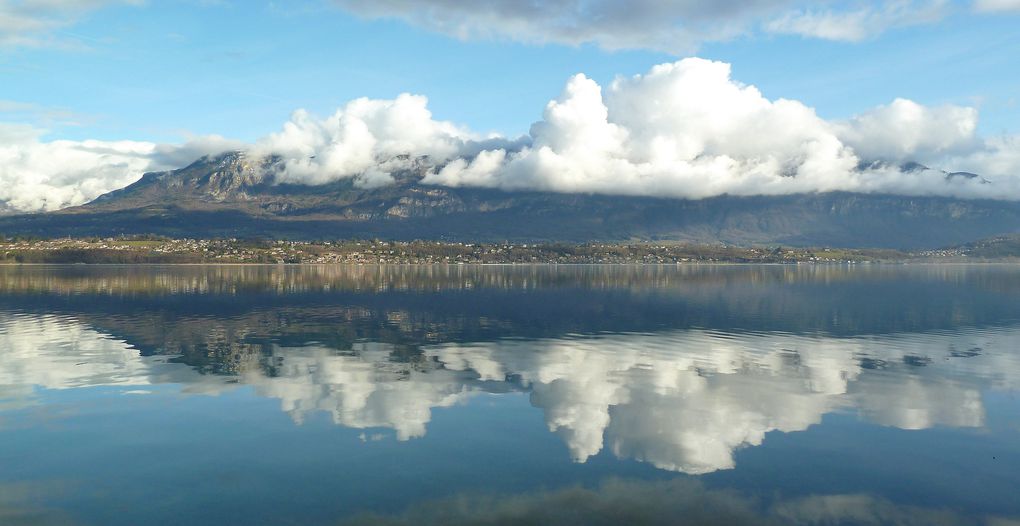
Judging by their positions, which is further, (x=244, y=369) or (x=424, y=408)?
(x=244, y=369)

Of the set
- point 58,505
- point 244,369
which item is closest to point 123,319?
point 244,369

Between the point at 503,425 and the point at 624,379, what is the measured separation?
15.7m

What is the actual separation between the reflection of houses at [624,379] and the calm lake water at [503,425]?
0.96 ft

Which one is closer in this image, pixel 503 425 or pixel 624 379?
pixel 503 425

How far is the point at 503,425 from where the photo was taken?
38750mm

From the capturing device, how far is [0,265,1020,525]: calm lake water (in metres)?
27.2

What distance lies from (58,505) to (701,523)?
24.8m

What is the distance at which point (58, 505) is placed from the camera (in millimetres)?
26719

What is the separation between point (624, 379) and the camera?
2034 inches

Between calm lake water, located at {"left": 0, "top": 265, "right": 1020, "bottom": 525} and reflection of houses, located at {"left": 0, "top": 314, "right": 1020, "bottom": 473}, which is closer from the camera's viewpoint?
calm lake water, located at {"left": 0, "top": 265, "right": 1020, "bottom": 525}

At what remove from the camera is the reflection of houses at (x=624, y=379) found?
38.9 meters

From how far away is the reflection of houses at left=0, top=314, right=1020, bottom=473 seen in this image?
38.9 metres

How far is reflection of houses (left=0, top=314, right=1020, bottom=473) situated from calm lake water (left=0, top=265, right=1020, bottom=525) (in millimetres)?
294

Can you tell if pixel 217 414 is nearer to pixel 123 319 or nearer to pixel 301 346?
pixel 301 346
